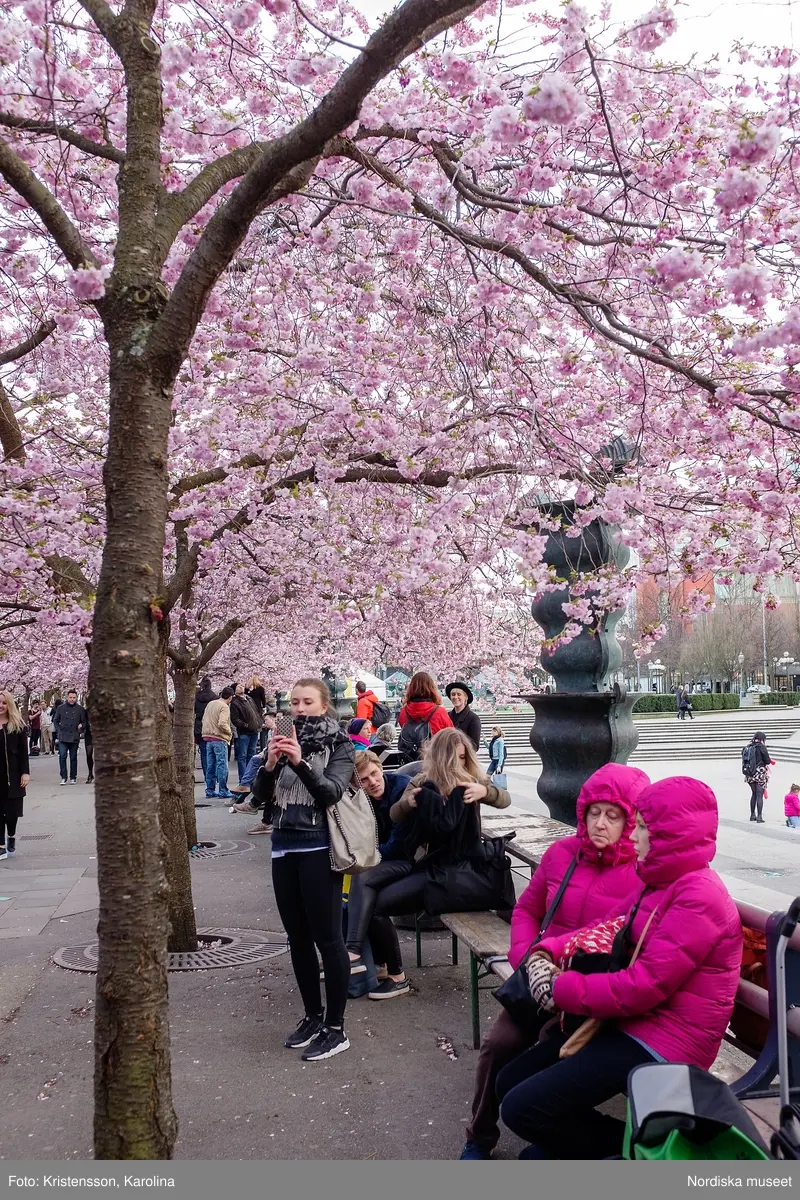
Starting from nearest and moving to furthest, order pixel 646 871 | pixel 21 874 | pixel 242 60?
pixel 646 871
pixel 242 60
pixel 21 874

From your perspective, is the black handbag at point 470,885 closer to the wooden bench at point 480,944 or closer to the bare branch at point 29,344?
the wooden bench at point 480,944

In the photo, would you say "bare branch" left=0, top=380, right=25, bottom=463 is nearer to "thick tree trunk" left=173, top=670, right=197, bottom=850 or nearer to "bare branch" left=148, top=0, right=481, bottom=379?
"bare branch" left=148, top=0, right=481, bottom=379

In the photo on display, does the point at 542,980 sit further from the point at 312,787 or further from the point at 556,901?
the point at 312,787

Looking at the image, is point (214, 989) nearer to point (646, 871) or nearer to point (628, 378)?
point (646, 871)

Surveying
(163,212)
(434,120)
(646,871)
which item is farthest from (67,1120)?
(434,120)

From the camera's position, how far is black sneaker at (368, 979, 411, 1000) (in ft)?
19.7

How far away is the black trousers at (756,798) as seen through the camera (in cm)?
1891

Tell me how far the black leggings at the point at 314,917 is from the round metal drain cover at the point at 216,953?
190 cm

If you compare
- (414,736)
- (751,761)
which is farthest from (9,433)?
(751,761)

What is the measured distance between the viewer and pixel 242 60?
674 cm

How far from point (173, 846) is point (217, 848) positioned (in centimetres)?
535

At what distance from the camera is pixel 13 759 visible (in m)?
11.6

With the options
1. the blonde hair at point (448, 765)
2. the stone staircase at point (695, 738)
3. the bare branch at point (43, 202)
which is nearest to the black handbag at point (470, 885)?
the blonde hair at point (448, 765)

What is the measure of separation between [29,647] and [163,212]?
19.3 metres
